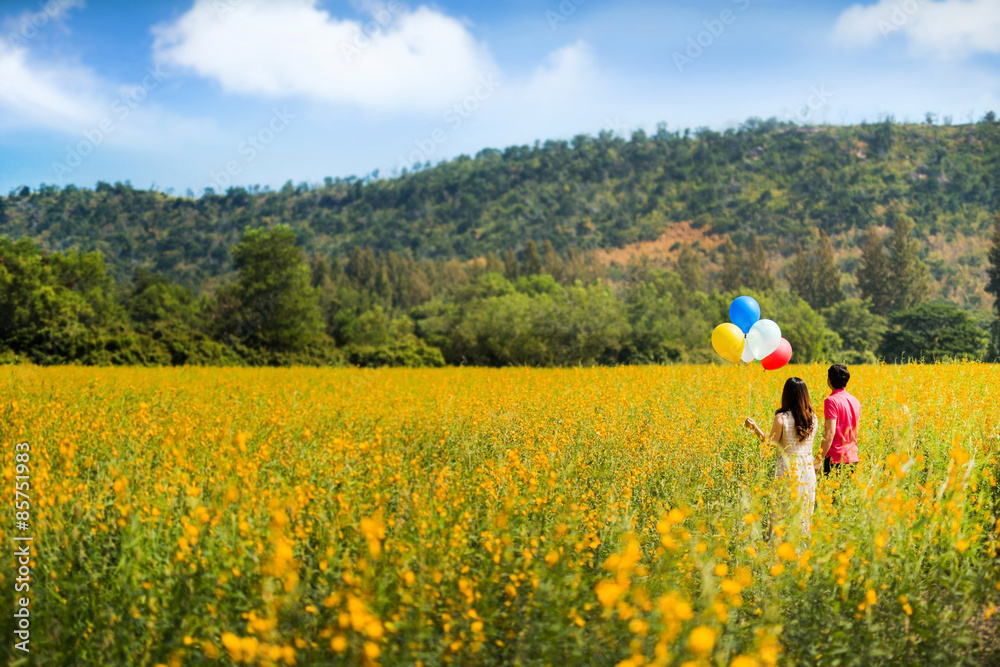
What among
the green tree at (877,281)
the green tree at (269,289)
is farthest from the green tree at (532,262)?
the green tree at (269,289)

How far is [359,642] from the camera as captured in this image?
8.91 ft

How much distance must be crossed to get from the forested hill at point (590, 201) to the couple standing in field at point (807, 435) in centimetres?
11342

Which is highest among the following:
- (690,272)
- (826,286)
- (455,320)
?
(690,272)

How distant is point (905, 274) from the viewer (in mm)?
64125

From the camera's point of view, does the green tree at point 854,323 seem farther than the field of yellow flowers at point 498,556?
Yes

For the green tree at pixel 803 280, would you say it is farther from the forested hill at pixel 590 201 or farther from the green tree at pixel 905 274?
the forested hill at pixel 590 201

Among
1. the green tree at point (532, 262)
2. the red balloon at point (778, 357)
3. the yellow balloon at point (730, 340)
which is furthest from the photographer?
the green tree at point (532, 262)

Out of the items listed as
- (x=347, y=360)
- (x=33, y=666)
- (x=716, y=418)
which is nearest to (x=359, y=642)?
(x=33, y=666)

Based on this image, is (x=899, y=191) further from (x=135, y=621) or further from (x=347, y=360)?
(x=135, y=621)

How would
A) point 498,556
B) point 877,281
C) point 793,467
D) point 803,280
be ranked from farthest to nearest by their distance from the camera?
1. point 803,280
2. point 877,281
3. point 793,467
4. point 498,556

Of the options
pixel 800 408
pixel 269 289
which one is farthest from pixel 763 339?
pixel 269 289

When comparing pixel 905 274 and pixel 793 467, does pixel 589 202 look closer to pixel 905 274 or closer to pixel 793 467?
pixel 905 274

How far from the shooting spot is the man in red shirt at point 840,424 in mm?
5957

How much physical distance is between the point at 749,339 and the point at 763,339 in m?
0.21
